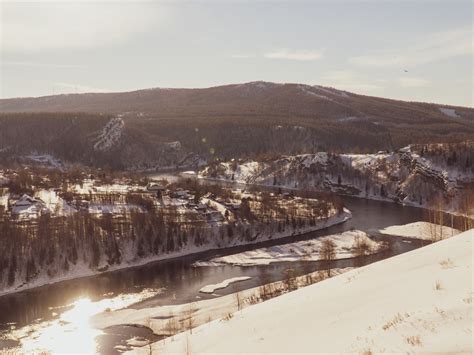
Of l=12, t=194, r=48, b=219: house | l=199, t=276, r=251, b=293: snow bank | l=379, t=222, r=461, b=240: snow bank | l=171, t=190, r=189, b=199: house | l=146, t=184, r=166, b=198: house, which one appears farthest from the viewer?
l=146, t=184, r=166, b=198: house

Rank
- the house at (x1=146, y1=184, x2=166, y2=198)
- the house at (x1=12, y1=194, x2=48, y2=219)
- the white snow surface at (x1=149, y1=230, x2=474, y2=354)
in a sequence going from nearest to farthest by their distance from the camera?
1. the white snow surface at (x1=149, y1=230, x2=474, y2=354)
2. the house at (x1=12, y1=194, x2=48, y2=219)
3. the house at (x1=146, y1=184, x2=166, y2=198)

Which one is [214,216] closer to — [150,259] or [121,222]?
[121,222]

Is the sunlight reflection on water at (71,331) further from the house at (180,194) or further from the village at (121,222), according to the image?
the house at (180,194)

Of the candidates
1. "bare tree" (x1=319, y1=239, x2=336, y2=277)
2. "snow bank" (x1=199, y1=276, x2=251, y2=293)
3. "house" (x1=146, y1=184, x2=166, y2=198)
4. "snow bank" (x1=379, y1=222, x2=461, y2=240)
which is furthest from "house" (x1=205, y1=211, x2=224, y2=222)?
"snow bank" (x1=379, y1=222, x2=461, y2=240)

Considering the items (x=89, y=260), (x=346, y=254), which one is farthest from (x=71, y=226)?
(x=346, y=254)

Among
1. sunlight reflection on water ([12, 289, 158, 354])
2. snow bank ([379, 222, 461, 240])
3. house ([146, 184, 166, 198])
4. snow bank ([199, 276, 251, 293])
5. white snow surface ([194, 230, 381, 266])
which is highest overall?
house ([146, 184, 166, 198])

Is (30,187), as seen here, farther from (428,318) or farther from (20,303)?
(428,318)

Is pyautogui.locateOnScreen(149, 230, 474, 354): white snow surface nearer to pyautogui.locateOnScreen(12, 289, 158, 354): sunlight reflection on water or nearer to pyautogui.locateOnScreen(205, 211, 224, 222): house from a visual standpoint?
pyautogui.locateOnScreen(12, 289, 158, 354): sunlight reflection on water

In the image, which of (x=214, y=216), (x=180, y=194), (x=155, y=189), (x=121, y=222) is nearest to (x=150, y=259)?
(x=121, y=222)
